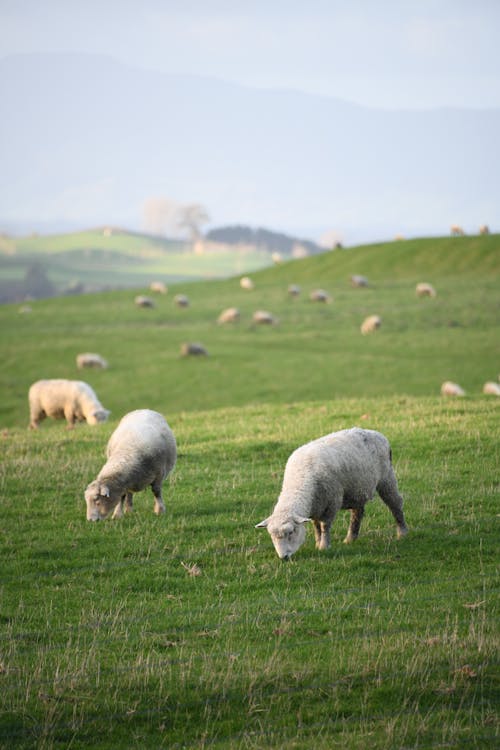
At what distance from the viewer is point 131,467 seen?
13.8 meters

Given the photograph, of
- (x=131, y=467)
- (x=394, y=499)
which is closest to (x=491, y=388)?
(x=131, y=467)

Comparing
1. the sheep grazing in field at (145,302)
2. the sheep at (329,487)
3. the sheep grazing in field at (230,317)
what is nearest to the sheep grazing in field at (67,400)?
the sheep at (329,487)

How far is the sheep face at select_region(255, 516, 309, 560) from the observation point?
11070mm

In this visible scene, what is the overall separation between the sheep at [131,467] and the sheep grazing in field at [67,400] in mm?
11728

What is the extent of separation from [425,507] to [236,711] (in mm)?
6626

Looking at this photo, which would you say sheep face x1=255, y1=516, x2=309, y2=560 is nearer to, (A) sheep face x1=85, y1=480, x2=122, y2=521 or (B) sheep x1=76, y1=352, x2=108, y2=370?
(A) sheep face x1=85, y1=480, x2=122, y2=521

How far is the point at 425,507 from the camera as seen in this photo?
1333 cm

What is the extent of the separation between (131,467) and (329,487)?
3.70 meters

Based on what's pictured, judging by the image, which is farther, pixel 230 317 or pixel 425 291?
pixel 425 291

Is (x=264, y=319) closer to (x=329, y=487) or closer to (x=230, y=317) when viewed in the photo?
(x=230, y=317)

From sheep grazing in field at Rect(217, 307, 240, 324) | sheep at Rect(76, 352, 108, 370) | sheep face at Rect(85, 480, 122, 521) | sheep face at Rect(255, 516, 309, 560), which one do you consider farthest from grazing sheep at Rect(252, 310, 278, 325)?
sheep face at Rect(255, 516, 309, 560)

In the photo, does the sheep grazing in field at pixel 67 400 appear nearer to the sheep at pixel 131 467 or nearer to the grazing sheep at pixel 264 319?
the sheep at pixel 131 467

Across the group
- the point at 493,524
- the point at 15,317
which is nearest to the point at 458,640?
the point at 493,524

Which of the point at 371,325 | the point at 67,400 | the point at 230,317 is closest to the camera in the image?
the point at 67,400
